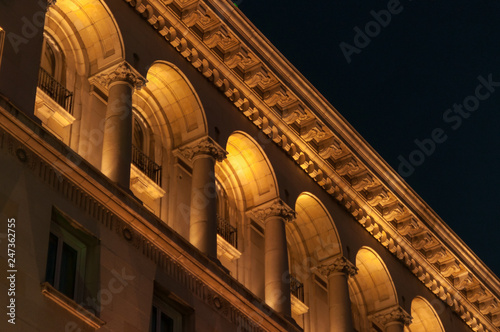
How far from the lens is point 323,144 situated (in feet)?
130

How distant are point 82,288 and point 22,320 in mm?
2693

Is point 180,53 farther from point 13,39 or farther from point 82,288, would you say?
point 82,288

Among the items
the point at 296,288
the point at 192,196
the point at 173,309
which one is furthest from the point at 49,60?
the point at 296,288

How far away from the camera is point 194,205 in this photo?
3275cm

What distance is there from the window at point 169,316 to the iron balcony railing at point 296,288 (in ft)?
28.3

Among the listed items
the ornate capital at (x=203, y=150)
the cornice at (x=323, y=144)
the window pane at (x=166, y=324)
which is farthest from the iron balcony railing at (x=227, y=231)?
the window pane at (x=166, y=324)

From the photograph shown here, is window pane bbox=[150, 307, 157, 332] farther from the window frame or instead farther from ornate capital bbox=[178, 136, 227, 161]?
ornate capital bbox=[178, 136, 227, 161]

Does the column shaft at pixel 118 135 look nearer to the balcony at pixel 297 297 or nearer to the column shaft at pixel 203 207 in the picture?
the column shaft at pixel 203 207

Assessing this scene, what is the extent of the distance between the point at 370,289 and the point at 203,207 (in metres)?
11.6

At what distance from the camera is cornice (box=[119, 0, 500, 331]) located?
35.2m

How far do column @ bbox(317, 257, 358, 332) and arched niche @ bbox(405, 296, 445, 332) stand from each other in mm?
5896

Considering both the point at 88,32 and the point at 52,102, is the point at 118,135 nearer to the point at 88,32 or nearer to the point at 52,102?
the point at 52,102

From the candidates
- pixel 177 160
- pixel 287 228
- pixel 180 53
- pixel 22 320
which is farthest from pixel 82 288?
pixel 287 228

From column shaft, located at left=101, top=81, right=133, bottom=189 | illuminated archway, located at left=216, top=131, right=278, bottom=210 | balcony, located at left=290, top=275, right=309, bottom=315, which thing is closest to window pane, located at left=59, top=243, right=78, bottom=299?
column shaft, located at left=101, top=81, right=133, bottom=189
